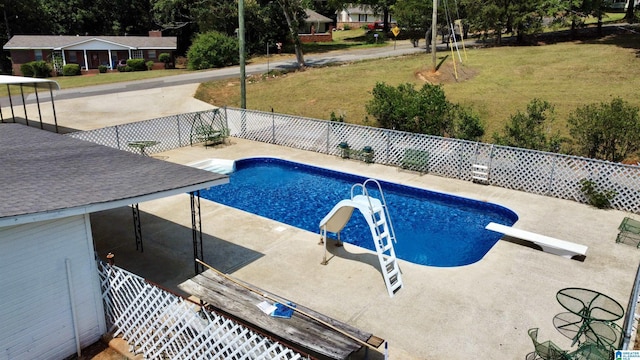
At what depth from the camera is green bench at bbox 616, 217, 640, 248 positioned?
1088cm

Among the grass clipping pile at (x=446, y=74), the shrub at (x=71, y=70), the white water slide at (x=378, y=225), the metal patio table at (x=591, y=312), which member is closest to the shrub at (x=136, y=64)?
the shrub at (x=71, y=70)

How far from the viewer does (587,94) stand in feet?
72.8

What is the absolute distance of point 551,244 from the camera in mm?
10242

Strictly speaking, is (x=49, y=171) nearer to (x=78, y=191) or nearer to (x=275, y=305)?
(x=78, y=191)

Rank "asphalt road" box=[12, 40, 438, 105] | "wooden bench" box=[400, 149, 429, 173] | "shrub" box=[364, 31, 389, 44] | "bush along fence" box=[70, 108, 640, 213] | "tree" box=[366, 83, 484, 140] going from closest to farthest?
1. "bush along fence" box=[70, 108, 640, 213]
2. "wooden bench" box=[400, 149, 429, 173]
3. "tree" box=[366, 83, 484, 140]
4. "asphalt road" box=[12, 40, 438, 105]
5. "shrub" box=[364, 31, 389, 44]

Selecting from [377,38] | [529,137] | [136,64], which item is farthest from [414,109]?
[377,38]

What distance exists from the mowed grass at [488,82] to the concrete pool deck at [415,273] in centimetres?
829

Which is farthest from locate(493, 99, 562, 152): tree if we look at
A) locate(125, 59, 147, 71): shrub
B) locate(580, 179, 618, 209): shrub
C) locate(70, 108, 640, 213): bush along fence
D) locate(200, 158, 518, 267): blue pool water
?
locate(125, 59, 147, 71): shrub

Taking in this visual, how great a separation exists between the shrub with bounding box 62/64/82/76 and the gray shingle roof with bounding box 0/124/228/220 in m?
34.2

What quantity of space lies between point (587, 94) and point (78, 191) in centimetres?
2299

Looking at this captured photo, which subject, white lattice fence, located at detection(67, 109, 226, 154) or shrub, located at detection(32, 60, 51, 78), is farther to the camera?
shrub, located at detection(32, 60, 51, 78)

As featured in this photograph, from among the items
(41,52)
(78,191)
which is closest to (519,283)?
(78,191)

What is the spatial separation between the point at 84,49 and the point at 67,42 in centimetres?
154

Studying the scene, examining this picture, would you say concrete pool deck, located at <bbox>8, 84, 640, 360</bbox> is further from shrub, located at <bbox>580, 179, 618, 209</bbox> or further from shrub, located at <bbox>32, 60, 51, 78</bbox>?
shrub, located at <bbox>32, 60, 51, 78</bbox>
